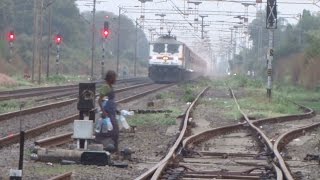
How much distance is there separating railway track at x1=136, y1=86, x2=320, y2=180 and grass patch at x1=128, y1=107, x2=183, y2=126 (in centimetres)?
214

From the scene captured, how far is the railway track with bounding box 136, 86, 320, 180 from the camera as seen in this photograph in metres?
12.1

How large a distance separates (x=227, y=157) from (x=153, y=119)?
903 centimetres

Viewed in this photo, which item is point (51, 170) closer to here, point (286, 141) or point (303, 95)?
point (286, 141)

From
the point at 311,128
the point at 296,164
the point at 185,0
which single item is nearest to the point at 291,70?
the point at 185,0

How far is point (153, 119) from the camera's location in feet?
78.8

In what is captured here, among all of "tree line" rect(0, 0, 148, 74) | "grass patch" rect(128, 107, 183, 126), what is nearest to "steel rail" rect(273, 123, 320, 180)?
"grass patch" rect(128, 107, 183, 126)

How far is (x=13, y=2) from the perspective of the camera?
96.4 metres

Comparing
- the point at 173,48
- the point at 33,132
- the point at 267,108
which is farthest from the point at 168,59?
the point at 33,132

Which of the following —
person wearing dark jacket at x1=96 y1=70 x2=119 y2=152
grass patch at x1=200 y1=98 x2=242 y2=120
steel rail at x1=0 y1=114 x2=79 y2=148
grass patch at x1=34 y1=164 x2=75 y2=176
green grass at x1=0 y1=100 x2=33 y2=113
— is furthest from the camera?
grass patch at x1=200 y1=98 x2=242 y2=120

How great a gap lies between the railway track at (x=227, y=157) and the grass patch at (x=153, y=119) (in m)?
2.14

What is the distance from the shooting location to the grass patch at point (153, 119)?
74.7 feet

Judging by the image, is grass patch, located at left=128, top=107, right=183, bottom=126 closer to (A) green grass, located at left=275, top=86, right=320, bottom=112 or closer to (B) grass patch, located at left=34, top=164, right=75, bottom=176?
(B) grass patch, located at left=34, top=164, right=75, bottom=176

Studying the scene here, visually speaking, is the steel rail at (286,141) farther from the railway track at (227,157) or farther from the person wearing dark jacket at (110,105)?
the person wearing dark jacket at (110,105)

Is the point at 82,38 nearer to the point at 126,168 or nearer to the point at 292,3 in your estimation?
the point at 292,3
